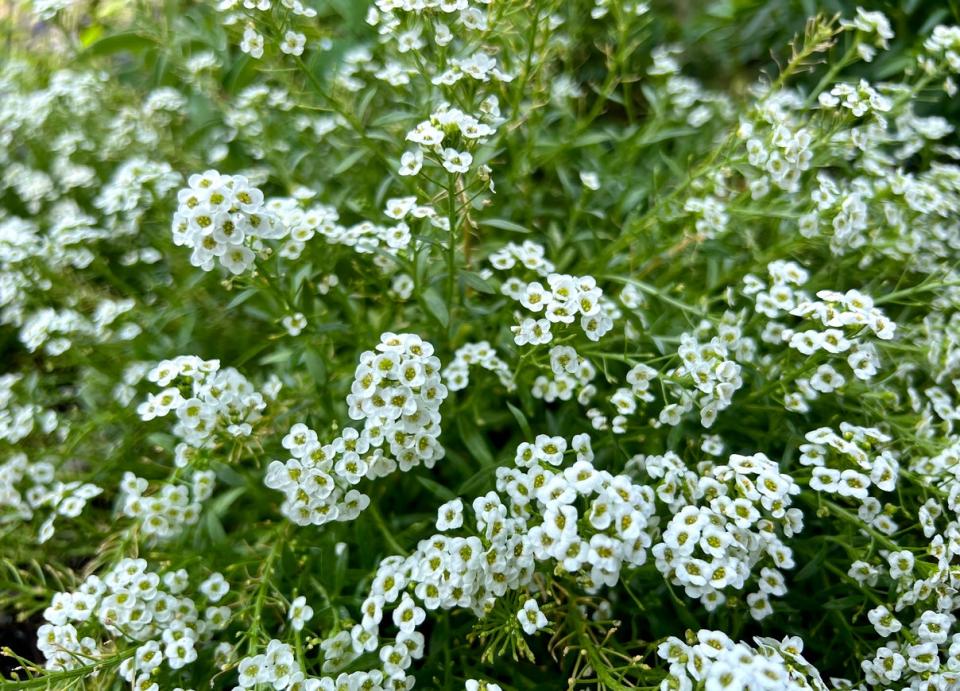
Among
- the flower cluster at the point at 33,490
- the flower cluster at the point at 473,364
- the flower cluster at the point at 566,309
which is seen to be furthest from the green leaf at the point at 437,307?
the flower cluster at the point at 33,490

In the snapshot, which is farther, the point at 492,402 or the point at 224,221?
the point at 492,402

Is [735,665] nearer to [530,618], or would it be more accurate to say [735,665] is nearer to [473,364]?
[530,618]

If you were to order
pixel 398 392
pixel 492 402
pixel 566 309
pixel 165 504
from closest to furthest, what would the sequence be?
pixel 398 392
pixel 566 309
pixel 165 504
pixel 492 402

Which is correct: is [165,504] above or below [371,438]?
below

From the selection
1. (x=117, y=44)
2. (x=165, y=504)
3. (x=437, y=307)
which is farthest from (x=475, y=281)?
(x=117, y=44)

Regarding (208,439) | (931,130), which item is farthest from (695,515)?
(931,130)

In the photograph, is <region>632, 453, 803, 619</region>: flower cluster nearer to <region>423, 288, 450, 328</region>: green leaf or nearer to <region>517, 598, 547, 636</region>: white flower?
<region>517, 598, 547, 636</region>: white flower

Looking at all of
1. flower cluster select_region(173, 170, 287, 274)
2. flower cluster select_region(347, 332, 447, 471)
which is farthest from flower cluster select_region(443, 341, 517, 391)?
flower cluster select_region(173, 170, 287, 274)

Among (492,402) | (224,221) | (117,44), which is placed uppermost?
(224,221)

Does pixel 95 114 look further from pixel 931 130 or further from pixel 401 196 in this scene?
pixel 931 130
